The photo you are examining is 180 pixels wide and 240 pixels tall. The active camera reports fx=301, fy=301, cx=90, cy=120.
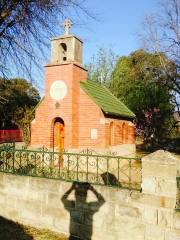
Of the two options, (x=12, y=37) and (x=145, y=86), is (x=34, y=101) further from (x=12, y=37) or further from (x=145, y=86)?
(x=12, y=37)

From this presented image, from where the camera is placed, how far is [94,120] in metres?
17.2

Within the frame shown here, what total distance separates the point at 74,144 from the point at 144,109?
16860 mm

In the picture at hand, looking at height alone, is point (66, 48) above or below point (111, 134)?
above

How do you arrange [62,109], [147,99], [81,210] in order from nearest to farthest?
1. [81,210]
2. [62,109]
3. [147,99]

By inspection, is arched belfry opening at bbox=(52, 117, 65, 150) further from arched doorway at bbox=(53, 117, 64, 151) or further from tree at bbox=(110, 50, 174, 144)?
tree at bbox=(110, 50, 174, 144)

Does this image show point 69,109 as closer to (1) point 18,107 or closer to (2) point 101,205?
(2) point 101,205

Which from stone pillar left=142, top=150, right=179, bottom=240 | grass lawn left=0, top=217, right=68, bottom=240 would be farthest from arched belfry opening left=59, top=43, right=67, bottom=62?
stone pillar left=142, top=150, right=179, bottom=240

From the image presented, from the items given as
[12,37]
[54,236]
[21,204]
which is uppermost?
[12,37]

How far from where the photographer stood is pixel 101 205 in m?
6.90

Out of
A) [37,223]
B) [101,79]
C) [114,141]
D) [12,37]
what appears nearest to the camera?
[37,223]

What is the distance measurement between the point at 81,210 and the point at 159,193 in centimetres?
203

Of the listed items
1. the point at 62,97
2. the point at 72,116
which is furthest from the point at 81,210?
the point at 62,97

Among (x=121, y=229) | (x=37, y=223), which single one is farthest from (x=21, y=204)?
(x=121, y=229)

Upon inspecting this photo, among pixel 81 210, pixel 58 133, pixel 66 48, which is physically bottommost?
pixel 81 210
